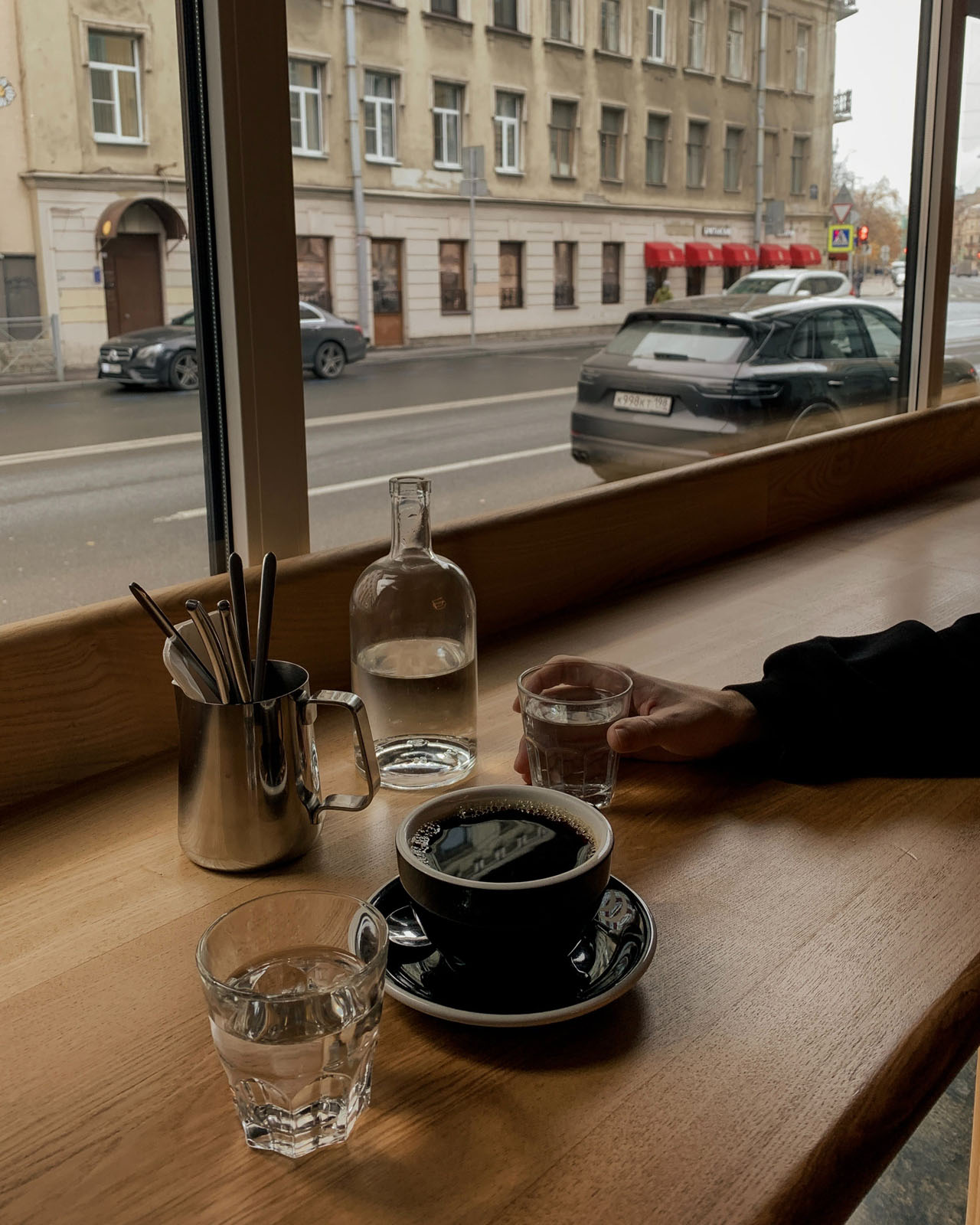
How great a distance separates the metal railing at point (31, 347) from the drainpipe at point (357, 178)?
782 millimetres

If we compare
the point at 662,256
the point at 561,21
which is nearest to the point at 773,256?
the point at 662,256

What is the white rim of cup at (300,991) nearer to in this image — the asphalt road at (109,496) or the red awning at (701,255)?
the asphalt road at (109,496)

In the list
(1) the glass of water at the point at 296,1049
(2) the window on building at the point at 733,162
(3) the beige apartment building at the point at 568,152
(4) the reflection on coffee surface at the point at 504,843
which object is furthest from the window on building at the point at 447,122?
(1) the glass of water at the point at 296,1049

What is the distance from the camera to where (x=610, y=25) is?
2.74 metres

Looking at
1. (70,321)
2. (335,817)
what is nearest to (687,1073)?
(335,817)

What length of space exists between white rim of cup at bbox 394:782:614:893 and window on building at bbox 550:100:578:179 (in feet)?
7.57

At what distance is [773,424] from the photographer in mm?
2592

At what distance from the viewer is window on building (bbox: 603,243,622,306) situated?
9.31 feet

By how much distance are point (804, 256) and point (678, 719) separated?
275 centimetres

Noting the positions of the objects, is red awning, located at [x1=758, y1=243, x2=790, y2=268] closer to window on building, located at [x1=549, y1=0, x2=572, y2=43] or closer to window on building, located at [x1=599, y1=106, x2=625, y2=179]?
window on building, located at [x1=599, y1=106, x2=625, y2=179]

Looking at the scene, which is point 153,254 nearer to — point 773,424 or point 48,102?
point 48,102

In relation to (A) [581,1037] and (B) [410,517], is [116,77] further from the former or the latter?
(A) [581,1037]

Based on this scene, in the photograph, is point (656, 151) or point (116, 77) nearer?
point (116, 77)

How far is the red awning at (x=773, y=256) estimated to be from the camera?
3180 mm
